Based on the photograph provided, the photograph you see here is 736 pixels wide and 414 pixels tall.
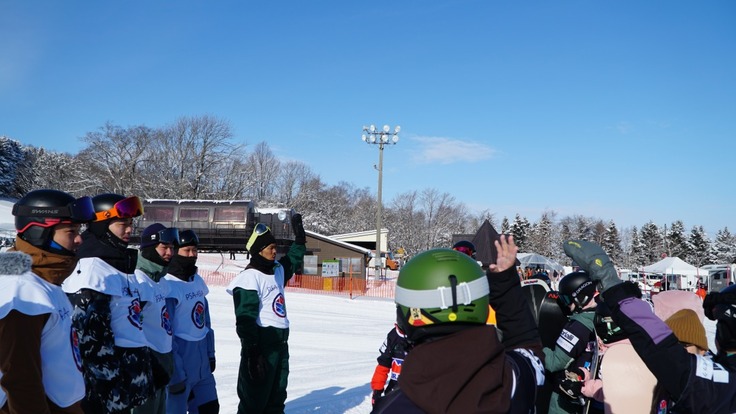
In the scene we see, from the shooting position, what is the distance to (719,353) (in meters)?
2.64

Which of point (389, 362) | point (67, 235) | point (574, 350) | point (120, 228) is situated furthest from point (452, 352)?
point (574, 350)

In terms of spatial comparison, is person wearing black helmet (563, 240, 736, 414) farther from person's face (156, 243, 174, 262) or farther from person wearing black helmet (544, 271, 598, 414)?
person's face (156, 243, 174, 262)

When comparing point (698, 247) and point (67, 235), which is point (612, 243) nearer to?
point (698, 247)

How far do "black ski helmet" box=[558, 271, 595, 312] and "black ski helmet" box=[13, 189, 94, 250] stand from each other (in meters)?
3.66

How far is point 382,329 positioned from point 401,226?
2210 inches

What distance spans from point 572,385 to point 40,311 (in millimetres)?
3589

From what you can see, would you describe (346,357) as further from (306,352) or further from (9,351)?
(9,351)

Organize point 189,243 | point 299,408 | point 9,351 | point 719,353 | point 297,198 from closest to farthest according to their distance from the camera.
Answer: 1. point 9,351
2. point 719,353
3. point 189,243
4. point 299,408
5. point 297,198

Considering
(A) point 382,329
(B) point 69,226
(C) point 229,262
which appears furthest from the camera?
(C) point 229,262

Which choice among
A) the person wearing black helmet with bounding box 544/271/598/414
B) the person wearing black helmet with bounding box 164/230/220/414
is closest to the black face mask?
the person wearing black helmet with bounding box 164/230/220/414

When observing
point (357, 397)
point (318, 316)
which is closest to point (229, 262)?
point (318, 316)

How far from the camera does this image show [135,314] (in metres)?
3.70

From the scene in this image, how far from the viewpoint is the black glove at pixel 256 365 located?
5285mm

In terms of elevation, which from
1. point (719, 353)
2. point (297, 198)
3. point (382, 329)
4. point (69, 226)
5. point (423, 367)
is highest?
point (297, 198)
